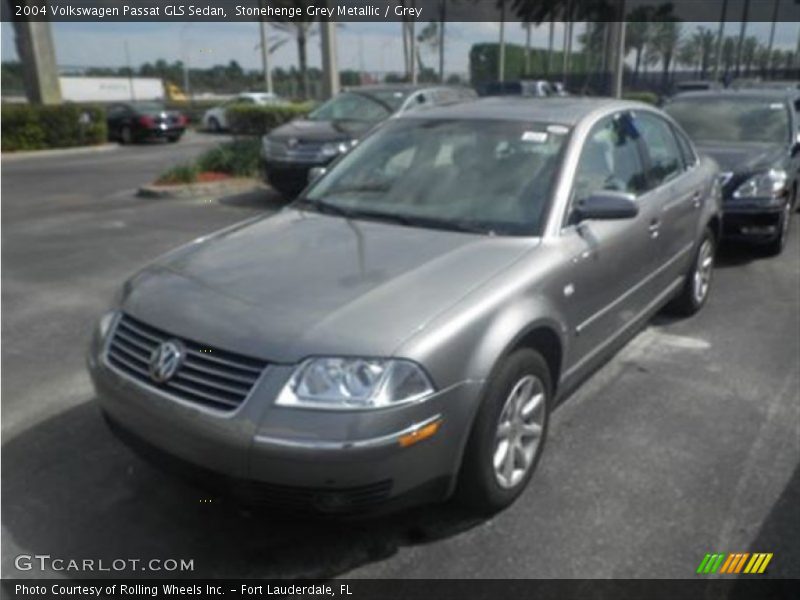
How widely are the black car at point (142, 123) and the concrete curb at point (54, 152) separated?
1.76m

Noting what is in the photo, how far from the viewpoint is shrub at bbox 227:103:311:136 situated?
1539 cm

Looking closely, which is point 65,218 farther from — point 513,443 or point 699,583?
point 699,583

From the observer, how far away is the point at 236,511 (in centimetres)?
290

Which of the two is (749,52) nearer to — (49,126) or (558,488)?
(49,126)

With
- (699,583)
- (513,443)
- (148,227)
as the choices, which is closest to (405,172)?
(513,443)

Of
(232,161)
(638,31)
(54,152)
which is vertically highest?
(638,31)

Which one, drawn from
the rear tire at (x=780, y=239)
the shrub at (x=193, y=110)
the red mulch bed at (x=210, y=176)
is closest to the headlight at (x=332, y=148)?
the red mulch bed at (x=210, y=176)

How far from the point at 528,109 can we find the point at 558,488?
6.75 feet

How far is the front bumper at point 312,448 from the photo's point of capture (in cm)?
224

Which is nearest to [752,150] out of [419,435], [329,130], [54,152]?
[329,130]

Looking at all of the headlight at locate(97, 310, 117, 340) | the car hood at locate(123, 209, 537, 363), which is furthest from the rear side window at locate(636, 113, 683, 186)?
the headlight at locate(97, 310, 117, 340)

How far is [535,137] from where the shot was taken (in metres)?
3.54

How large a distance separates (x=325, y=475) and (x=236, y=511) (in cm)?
85

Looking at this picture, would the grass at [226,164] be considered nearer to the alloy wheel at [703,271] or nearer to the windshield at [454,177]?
the windshield at [454,177]
